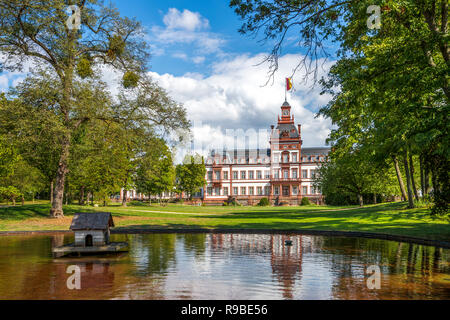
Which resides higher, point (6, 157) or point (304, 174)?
point (304, 174)

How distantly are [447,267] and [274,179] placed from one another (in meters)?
73.8

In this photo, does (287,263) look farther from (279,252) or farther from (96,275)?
(96,275)

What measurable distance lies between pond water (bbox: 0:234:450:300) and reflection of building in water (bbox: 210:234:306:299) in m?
0.02

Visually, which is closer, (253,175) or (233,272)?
(233,272)

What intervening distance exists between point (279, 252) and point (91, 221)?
6.04 m

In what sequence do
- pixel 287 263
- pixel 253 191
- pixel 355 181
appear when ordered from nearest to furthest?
pixel 287 263
pixel 355 181
pixel 253 191

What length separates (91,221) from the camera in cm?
1073

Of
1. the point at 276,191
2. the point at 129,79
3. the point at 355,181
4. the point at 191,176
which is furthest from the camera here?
the point at 276,191

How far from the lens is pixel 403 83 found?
37.3 ft

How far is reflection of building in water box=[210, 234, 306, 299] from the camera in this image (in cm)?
757

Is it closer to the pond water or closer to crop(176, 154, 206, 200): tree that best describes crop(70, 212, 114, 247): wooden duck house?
the pond water

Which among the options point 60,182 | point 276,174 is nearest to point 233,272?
point 60,182
